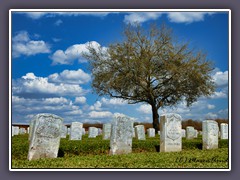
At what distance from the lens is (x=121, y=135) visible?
13031mm

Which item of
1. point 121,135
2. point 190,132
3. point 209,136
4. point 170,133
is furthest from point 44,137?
point 190,132

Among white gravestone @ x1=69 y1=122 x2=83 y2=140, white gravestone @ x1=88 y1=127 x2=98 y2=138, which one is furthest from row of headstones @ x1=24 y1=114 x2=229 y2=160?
white gravestone @ x1=88 y1=127 x2=98 y2=138

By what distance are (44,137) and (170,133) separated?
185 inches

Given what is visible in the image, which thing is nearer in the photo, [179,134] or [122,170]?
[122,170]

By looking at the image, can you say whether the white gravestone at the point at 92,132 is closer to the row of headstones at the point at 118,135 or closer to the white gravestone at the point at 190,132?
the white gravestone at the point at 190,132

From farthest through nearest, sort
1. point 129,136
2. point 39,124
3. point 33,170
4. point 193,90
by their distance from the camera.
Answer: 1. point 193,90
2. point 129,136
3. point 39,124
4. point 33,170

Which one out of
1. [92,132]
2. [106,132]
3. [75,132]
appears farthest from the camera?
[92,132]

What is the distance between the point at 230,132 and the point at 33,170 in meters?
4.30

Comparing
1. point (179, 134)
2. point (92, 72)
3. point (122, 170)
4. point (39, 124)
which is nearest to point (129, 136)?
point (179, 134)

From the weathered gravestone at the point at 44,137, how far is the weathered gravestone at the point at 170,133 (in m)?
4.05

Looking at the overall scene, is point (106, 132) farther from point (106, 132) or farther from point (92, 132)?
point (92, 132)

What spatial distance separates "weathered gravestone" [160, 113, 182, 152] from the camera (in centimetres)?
1376
